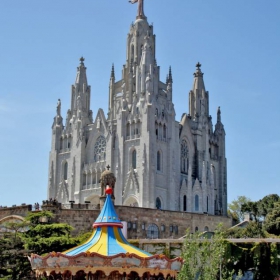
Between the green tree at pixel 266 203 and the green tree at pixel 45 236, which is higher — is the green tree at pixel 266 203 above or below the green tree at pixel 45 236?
above

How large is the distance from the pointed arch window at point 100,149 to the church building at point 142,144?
0.01 meters

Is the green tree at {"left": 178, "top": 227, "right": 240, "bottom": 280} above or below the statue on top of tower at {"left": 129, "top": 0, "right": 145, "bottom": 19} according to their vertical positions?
below

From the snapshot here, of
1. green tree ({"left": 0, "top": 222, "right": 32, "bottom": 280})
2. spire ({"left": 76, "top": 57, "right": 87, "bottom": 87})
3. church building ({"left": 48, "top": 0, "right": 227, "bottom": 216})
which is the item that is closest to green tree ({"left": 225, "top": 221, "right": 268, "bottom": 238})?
church building ({"left": 48, "top": 0, "right": 227, "bottom": 216})

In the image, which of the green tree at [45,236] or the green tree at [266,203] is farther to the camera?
the green tree at [266,203]

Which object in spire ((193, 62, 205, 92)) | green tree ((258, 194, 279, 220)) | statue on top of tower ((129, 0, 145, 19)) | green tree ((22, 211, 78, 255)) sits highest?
statue on top of tower ((129, 0, 145, 19))

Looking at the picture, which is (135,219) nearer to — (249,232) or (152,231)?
(152,231)

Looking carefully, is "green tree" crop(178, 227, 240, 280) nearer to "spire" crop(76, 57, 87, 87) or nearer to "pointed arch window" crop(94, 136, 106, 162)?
"pointed arch window" crop(94, 136, 106, 162)

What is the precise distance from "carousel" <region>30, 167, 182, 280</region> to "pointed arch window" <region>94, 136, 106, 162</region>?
157 feet

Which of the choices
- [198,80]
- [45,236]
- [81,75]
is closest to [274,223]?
[45,236]

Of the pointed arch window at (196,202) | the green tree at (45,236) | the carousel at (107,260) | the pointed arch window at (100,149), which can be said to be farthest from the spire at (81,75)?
the carousel at (107,260)

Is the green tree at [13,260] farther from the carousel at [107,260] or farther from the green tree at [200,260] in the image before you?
the green tree at [200,260]

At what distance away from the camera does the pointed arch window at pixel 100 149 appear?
75.4 meters

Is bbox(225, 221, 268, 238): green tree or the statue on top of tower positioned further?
the statue on top of tower

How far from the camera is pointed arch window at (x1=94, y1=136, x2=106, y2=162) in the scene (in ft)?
247
